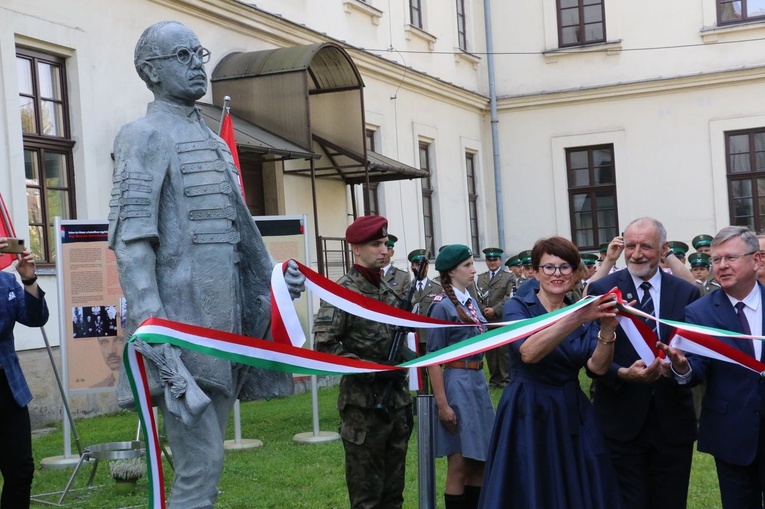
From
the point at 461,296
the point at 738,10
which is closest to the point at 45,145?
the point at 461,296

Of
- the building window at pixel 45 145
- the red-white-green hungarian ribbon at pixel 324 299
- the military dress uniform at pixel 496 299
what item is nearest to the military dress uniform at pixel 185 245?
the red-white-green hungarian ribbon at pixel 324 299

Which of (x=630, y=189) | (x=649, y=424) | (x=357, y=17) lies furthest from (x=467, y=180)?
(x=649, y=424)

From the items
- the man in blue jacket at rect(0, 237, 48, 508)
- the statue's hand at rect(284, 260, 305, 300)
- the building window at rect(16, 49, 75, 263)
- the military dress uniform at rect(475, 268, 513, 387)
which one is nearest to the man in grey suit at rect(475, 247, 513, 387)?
the military dress uniform at rect(475, 268, 513, 387)

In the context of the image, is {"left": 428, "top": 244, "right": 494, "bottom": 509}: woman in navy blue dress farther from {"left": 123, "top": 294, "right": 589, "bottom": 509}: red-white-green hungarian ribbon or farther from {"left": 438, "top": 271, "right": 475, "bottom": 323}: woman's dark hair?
{"left": 123, "top": 294, "right": 589, "bottom": 509}: red-white-green hungarian ribbon

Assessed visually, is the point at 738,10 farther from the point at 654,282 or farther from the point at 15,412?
the point at 15,412

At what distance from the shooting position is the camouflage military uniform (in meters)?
5.61

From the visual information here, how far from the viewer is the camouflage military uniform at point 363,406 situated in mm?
5613

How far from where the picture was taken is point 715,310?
5.23 meters

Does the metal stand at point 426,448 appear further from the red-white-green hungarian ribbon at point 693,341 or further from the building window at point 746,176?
the building window at point 746,176

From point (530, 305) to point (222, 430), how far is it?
1.54 m

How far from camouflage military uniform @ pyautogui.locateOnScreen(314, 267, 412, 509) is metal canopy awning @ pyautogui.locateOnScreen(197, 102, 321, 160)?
8.06 metres

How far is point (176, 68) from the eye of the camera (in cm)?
449

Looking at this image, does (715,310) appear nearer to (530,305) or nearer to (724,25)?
(530,305)

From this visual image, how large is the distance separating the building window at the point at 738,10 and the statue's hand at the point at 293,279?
854 inches
